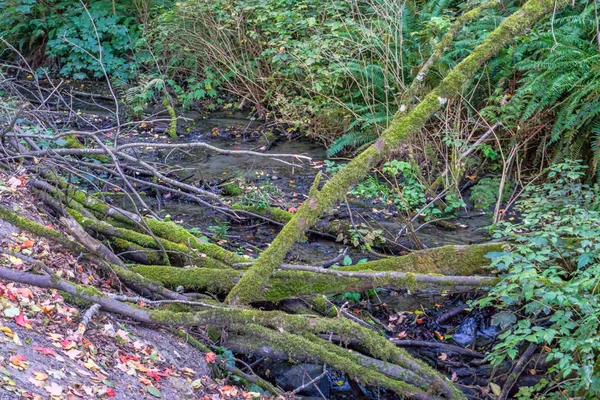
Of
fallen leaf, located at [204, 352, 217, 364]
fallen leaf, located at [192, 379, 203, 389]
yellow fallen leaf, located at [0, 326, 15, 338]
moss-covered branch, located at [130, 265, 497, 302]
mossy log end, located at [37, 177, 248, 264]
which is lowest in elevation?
fallen leaf, located at [204, 352, 217, 364]

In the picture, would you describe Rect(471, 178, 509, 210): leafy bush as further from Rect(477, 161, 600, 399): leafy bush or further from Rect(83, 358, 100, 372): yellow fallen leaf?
Rect(83, 358, 100, 372): yellow fallen leaf

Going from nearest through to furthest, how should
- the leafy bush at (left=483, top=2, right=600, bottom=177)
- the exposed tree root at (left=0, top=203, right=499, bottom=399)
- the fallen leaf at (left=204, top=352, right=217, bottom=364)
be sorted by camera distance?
1. the exposed tree root at (left=0, top=203, right=499, bottom=399)
2. the fallen leaf at (left=204, top=352, right=217, bottom=364)
3. the leafy bush at (left=483, top=2, right=600, bottom=177)

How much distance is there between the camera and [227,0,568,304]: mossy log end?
4270 mm

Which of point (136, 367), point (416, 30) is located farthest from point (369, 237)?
point (416, 30)

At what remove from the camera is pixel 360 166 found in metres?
4.34

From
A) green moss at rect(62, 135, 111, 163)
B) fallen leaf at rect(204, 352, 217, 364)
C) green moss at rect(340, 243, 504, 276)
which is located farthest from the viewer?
green moss at rect(62, 135, 111, 163)

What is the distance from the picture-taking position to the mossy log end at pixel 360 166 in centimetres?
427

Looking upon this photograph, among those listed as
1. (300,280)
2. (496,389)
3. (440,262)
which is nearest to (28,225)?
(300,280)

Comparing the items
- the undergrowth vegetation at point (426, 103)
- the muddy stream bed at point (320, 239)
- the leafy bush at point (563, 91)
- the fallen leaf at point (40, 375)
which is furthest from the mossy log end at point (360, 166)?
the leafy bush at point (563, 91)

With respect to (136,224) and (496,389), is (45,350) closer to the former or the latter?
(136,224)

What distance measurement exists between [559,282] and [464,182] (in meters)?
4.31

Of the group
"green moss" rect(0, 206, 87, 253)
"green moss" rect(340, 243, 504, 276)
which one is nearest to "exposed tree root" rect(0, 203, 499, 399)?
"green moss" rect(0, 206, 87, 253)

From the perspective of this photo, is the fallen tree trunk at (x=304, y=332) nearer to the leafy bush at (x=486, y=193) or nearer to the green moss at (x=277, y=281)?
the green moss at (x=277, y=281)

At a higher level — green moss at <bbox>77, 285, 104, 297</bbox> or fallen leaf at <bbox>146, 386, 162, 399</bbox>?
green moss at <bbox>77, 285, 104, 297</bbox>
